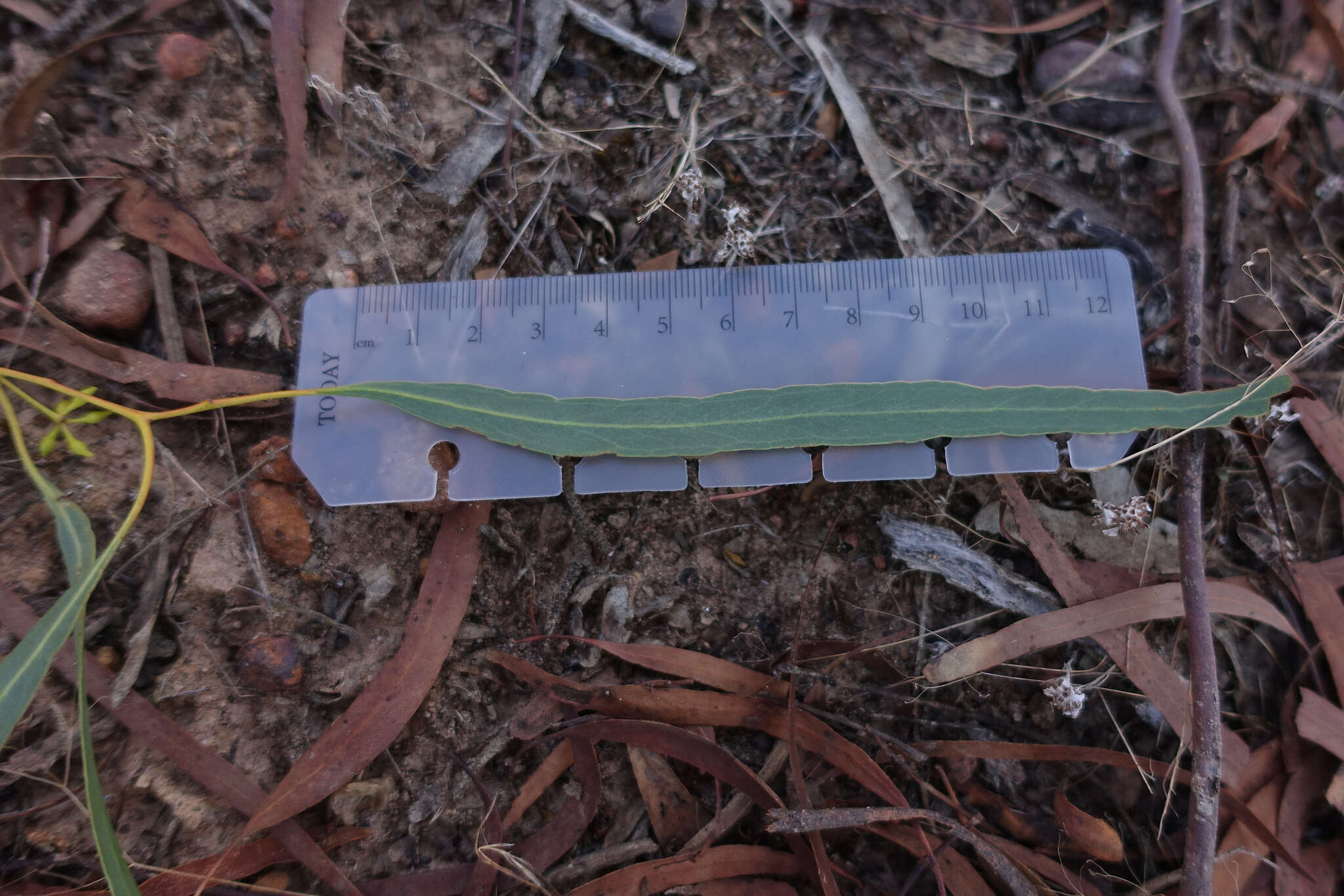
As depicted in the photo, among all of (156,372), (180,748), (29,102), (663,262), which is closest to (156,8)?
(29,102)

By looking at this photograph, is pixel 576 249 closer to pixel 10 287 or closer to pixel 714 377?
pixel 714 377

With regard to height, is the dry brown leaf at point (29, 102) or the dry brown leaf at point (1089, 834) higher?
the dry brown leaf at point (29, 102)

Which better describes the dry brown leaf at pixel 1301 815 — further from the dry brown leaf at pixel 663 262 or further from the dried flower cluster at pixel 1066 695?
the dry brown leaf at pixel 663 262

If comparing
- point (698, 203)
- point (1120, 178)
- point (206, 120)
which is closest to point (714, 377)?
point (698, 203)

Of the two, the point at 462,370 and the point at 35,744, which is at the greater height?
the point at 462,370

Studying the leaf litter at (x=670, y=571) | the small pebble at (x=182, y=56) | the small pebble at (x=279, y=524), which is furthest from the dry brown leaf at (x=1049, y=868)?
the small pebble at (x=182, y=56)
